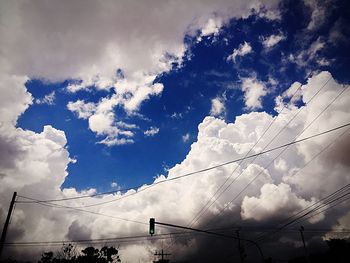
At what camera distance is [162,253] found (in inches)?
2247

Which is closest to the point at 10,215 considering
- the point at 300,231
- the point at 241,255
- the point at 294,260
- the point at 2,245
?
the point at 2,245

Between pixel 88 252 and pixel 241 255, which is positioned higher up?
pixel 88 252

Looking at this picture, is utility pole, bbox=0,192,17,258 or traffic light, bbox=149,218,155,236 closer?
utility pole, bbox=0,192,17,258

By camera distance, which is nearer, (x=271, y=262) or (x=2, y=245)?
(x=2, y=245)

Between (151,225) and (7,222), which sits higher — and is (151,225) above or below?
below

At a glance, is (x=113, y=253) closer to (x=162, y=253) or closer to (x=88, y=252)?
(x=88, y=252)

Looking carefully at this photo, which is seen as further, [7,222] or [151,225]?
[151,225]

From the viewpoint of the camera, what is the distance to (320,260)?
81.2m

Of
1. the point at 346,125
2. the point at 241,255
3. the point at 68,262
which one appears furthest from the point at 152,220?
the point at 68,262

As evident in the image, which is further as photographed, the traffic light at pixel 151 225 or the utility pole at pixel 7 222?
the traffic light at pixel 151 225

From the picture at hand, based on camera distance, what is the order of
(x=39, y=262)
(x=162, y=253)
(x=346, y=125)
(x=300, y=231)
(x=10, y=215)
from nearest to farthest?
(x=346, y=125) < (x=10, y=215) < (x=300, y=231) < (x=162, y=253) < (x=39, y=262)

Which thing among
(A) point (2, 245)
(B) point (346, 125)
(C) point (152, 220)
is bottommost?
(A) point (2, 245)

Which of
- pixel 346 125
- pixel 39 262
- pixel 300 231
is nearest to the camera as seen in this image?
pixel 346 125

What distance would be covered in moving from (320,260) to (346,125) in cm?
8453
